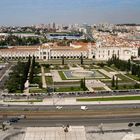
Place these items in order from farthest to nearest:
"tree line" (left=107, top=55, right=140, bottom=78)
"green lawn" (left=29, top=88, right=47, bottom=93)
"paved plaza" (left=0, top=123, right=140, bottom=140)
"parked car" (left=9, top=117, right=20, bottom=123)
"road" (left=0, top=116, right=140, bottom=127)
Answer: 1. "tree line" (left=107, top=55, right=140, bottom=78)
2. "green lawn" (left=29, top=88, right=47, bottom=93)
3. "parked car" (left=9, top=117, right=20, bottom=123)
4. "road" (left=0, top=116, right=140, bottom=127)
5. "paved plaza" (left=0, top=123, right=140, bottom=140)

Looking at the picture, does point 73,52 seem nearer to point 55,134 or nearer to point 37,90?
point 37,90

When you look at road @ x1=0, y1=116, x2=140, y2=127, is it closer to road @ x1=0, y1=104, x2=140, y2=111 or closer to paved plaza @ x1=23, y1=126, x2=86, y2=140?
road @ x1=0, y1=104, x2=140, y2=111

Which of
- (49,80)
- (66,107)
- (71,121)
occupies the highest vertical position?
(71,121)

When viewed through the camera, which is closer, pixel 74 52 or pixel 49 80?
pixel 49 80

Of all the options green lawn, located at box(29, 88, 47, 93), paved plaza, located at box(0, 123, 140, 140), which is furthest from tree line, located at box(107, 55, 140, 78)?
paved plaza, located at box(0, 123, 140, 140)

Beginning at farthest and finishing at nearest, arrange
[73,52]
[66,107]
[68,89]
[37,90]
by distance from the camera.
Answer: [73,52]
[68,89]
[37,90]
[66,107]

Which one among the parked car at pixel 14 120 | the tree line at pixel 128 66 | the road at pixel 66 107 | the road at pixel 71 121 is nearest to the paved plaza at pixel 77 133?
the road at pixel 71 121

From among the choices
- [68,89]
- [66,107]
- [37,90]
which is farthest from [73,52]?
[66,107]

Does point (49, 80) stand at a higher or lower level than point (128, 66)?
higher

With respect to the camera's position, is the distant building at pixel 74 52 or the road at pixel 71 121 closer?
the road at pixel 71 121

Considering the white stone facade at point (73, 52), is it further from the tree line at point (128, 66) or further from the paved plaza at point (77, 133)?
the paved plaza at point (77, 133)

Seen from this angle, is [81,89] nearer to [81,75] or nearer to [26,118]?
[81,75]

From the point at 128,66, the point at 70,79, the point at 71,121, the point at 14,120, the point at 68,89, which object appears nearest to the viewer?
the point at 71,121
